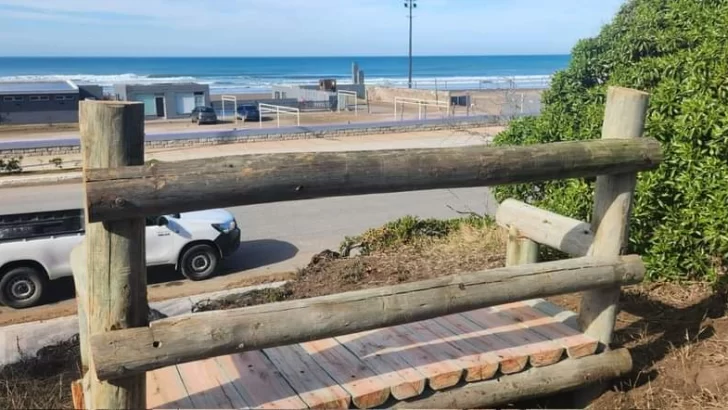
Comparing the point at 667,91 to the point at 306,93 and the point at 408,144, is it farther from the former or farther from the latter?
the point at 306,93

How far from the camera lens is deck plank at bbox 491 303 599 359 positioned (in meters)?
3.79

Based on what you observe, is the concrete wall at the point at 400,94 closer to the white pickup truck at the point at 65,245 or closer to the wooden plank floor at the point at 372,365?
the white pickup truck at the point at 65,245

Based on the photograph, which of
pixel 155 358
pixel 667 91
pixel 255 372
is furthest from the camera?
pixel 667 91

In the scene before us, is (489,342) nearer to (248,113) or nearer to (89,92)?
(248,113)

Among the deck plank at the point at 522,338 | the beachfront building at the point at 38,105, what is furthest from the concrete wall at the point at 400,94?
the deck plank at the point at 522,338

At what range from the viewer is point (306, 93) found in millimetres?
45969

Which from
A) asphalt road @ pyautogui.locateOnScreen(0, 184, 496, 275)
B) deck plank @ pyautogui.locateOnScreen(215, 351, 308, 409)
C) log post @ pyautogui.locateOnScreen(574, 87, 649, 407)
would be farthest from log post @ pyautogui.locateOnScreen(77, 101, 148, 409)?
asphalt road @ pyautogui.locateOnScreen(0, 184, 496, 275)

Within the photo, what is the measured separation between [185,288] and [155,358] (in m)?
7.27

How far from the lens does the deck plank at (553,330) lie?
379 cm

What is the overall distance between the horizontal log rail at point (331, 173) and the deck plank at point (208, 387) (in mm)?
1002

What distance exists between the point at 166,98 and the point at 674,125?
35.9 metres

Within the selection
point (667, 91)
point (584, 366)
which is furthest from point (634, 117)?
point (667, 91)

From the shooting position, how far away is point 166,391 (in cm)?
322

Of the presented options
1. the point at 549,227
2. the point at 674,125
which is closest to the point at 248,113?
the point at 674,125
